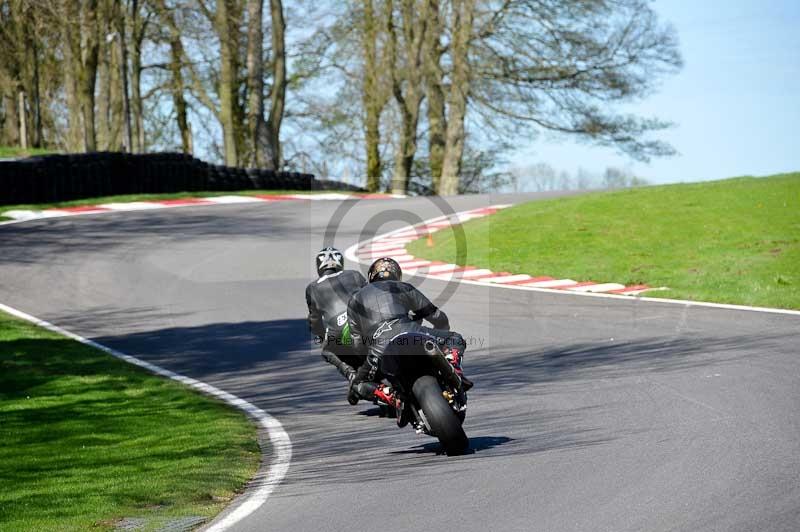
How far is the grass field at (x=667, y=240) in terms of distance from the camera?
18.9 metres

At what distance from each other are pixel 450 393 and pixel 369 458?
766 mm

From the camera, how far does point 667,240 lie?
22797mm

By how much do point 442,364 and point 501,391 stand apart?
280cm

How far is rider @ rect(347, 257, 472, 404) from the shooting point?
830 cm

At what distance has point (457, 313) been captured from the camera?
15766mm

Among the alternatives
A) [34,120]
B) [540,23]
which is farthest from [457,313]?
[34,120]

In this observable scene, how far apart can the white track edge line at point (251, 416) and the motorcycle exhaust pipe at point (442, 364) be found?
1309mm

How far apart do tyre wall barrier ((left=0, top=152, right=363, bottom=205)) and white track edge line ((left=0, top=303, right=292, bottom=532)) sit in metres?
11.9

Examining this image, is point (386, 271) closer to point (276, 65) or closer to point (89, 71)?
point (89, 71)

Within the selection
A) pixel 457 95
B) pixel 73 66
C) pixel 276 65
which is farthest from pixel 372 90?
pixel 73 66

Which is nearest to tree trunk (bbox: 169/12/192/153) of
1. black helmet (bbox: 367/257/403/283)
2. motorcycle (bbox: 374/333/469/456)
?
black helmet (bbox: 367/257/403/283)

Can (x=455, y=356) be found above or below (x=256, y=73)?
below

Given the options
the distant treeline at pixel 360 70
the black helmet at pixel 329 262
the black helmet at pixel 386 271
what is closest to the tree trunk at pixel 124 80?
the distant treeline at pixel 360 70

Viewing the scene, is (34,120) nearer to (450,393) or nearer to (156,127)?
(156,127)
